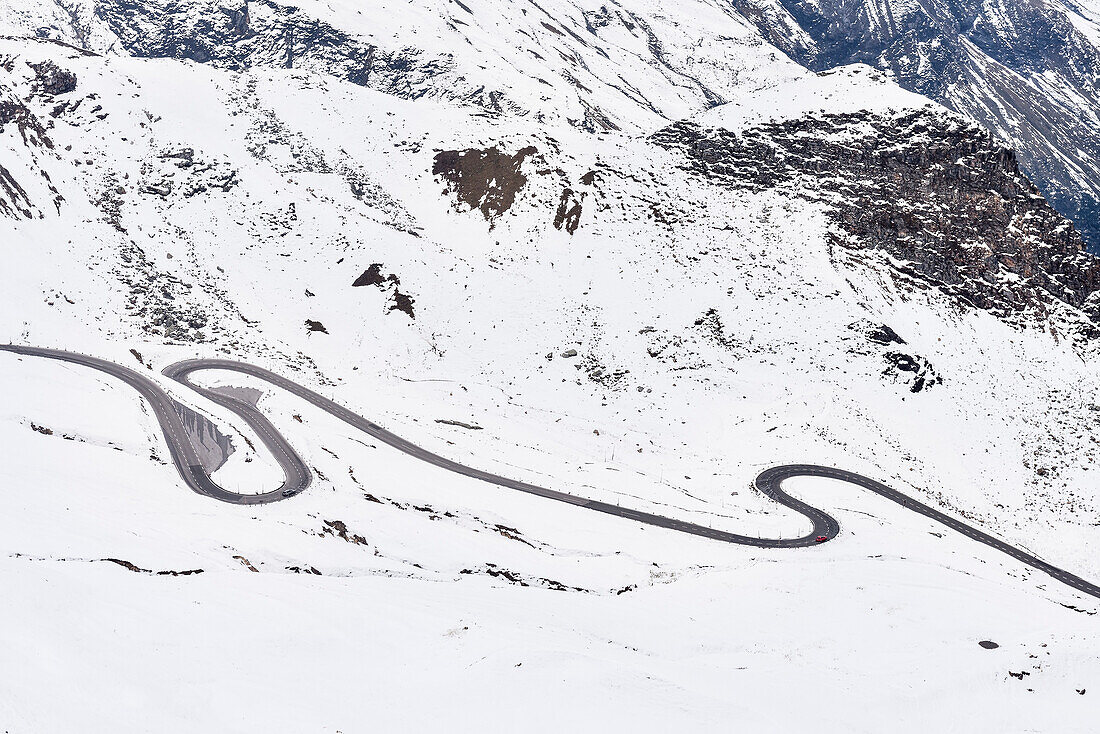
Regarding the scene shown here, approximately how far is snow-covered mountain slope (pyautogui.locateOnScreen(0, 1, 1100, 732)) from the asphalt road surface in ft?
5.04

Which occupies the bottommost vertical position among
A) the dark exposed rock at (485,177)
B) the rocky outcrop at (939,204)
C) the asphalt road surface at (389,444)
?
the asphalt road surface at (389,444)

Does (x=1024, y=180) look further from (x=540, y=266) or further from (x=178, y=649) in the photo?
(x=178, y=649)

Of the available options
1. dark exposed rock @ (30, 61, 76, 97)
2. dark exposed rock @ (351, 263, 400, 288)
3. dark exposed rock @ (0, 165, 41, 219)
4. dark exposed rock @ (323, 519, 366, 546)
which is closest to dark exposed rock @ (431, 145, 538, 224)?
dark exposed rock @ (351, 263, 400, 288)

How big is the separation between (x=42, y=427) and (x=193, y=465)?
10.5 meters

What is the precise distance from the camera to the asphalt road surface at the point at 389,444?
188ft

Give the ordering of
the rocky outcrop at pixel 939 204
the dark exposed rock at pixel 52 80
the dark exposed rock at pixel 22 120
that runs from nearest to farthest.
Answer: the rocky outcrop at pixel 939 204 → the dark exposed rock at pixel 22 120 → the dark exposed rock at pixel 52 80

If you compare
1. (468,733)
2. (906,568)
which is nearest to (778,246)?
(906,568)

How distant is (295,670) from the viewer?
96.3 ft

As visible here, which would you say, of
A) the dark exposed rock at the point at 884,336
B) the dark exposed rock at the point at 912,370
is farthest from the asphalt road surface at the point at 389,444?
the dark exposed rock at the point at 884,336

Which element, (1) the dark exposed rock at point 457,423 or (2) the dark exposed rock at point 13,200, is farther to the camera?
(2) the dark exposed rock at point 13,200

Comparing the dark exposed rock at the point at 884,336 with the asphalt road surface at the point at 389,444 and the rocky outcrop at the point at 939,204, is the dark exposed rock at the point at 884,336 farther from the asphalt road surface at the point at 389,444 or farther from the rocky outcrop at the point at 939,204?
the asphalt road surface at the point at 389,444

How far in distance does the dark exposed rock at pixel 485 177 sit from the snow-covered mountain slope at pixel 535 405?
77 centimetres

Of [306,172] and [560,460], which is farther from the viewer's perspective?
[306,172]

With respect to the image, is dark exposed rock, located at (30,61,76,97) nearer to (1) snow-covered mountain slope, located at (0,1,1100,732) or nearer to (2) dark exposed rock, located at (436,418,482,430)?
(1) snow-covered mountain slope, located at (0,1,1100,732)
